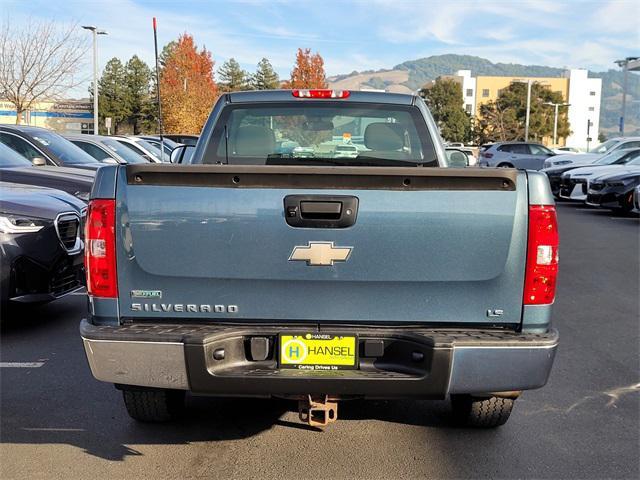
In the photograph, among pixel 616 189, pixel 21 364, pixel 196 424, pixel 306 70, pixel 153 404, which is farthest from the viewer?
pixel 306 70

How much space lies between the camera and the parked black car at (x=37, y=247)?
601 cm

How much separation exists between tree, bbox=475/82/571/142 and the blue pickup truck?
7477 cm

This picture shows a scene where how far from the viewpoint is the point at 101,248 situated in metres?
3.33

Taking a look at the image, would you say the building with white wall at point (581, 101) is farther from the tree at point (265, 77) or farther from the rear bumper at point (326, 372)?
the rear bumper at point (326, 372)

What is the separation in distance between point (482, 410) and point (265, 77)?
8543cm

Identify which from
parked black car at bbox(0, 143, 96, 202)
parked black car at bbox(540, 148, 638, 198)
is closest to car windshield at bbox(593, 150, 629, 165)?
parked black car at bbox(540, 148, 638, 198)

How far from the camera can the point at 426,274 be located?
329cm

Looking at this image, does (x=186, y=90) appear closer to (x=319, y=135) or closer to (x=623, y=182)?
(x=623, y=182)

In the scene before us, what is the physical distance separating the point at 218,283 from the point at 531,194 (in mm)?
1511

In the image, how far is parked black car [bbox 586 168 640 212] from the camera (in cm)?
1686

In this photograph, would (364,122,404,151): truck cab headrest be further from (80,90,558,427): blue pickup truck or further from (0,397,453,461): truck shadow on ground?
(0,397,453,461): truck shadow on ground

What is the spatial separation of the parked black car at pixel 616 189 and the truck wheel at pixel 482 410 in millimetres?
14266

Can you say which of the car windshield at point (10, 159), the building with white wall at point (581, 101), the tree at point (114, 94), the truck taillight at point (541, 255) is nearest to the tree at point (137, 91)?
the tree at point (114, 94)

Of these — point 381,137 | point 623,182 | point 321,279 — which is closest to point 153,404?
point 321,279
